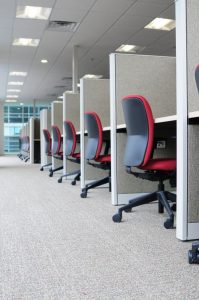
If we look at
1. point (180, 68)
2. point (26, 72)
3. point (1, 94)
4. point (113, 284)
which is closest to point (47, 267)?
point (113, 284)

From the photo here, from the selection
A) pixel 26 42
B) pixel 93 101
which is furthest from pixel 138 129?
pixel 26 42

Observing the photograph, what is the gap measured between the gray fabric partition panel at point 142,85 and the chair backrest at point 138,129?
0.40 metres

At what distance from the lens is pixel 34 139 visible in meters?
7.80

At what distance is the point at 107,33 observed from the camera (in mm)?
6039

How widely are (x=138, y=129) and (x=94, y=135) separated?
95 cm

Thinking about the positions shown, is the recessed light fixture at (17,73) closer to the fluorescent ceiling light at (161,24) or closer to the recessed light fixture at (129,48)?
the recessed light fixture at (129,48)

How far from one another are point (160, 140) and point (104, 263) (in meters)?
1.09

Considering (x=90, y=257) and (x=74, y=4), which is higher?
(x=74, y=4)

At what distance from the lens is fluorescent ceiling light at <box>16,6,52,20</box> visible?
16.3 feet

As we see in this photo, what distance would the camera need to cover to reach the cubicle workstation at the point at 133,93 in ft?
7.55

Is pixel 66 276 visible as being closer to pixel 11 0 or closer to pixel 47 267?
pixel 47 267

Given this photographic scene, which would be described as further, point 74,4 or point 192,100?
point 74,4

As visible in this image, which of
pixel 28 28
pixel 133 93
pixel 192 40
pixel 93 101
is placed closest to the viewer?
pixel 192 40

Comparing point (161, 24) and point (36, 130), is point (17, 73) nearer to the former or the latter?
point (36, 130)
